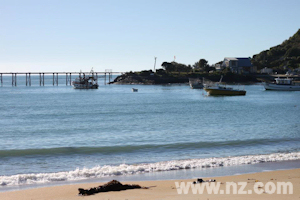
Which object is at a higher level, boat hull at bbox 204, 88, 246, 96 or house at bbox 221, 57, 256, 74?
house at bbox 221, 57, 256, 74

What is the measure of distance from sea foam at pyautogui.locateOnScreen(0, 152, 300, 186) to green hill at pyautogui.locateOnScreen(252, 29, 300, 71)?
141700 millimetres

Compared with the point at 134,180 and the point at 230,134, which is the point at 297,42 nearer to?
the point at 230,134

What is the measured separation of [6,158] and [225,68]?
134 m

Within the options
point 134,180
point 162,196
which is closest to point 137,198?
point 162,196

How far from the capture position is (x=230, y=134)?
29.8m

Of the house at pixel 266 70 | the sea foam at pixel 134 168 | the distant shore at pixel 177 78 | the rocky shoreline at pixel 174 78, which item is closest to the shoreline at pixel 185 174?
the sea foam at pixel 134 168

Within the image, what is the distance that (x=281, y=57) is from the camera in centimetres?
17225

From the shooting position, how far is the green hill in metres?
158

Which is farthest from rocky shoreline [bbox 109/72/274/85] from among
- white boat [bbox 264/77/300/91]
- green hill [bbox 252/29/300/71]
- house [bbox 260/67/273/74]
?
white boat [bbox 264/77/300/91]

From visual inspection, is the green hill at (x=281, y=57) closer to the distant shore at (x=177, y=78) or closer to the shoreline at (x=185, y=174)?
the distant shore at (x=177, y=78)

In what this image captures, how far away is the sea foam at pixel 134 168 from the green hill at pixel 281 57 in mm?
141700

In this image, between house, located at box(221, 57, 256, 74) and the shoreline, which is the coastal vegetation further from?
the shoreline

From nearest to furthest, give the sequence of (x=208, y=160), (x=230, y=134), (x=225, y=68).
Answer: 1. (x=208, y=160)
2. (x=230, y=134)
3. (x=225, y=68)

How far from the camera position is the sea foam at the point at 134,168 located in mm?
16406
